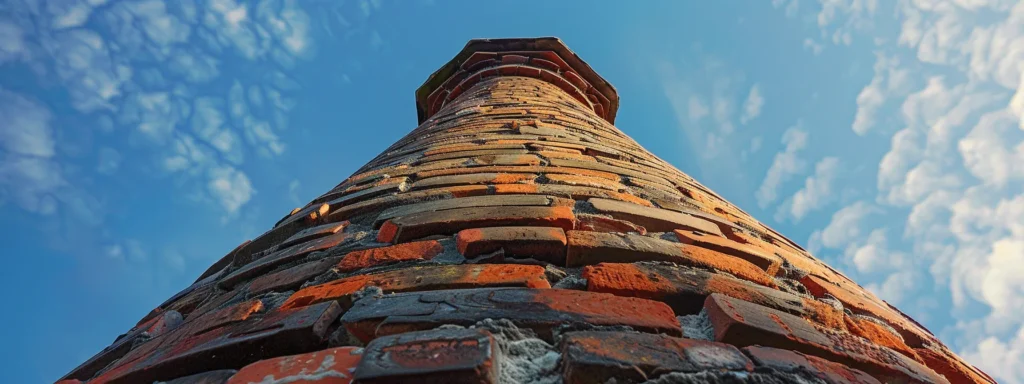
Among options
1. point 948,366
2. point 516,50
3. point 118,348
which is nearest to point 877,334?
point 948,366

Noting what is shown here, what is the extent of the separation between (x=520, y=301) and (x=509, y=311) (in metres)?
0.03

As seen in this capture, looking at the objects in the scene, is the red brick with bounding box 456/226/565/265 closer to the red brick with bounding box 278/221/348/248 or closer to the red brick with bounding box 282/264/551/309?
the red brick with bounding box 282/264/551/309

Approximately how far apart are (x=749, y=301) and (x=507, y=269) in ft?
1.18

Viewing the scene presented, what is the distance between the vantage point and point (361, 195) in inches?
60.6

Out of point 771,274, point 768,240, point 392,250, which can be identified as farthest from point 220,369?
point 768,240

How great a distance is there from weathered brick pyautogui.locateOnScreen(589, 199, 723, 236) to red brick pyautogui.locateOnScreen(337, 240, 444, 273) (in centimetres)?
Answer: 36

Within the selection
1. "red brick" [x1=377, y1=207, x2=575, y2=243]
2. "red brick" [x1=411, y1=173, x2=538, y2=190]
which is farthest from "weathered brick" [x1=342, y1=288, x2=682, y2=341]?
"red brick" [x1=411, y1=173, x2=538, y2=190]

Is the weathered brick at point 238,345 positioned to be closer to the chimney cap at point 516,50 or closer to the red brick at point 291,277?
the red brick at point 291,277

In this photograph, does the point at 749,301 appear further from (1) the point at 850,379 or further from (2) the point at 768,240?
(2) the point at 768,240

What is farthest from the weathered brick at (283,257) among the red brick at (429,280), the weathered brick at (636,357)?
the weathered brick at (636,357)

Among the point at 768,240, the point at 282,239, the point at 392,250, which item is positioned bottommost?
the point at 392,250

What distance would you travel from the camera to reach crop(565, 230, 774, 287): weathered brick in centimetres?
99

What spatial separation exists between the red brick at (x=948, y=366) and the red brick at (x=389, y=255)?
2.66 ft

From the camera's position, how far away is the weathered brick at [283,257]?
118cm
